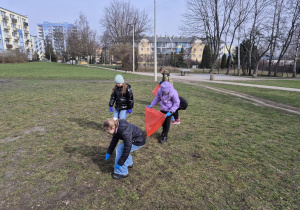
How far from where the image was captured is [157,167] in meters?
3.37

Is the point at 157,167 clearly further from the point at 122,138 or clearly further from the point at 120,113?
the point at 120,113

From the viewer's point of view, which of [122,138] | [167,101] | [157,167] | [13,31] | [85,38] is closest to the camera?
[122,138]

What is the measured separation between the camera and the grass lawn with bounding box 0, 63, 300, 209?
102 inches

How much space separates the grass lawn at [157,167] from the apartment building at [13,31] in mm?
70913

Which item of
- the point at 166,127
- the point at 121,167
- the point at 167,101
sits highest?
the point at 167,101

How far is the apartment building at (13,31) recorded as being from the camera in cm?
6681

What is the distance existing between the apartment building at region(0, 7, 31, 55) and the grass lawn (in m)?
70.9

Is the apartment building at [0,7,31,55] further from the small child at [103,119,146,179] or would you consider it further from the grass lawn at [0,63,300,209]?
the small child at [103,119,146,179]

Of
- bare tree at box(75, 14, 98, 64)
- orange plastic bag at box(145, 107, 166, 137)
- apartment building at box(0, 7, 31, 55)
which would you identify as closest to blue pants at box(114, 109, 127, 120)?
orange plastic bag at box(145, 107, 166, 137)

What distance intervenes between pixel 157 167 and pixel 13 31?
91.7 metres

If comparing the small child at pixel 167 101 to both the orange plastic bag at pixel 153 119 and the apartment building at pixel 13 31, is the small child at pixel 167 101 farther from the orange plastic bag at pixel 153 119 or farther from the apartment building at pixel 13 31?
the apartment building at pixel 13 31

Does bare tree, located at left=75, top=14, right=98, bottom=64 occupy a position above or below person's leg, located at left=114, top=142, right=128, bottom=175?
above

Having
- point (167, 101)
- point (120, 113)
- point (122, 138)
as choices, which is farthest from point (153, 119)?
point (122, 138)

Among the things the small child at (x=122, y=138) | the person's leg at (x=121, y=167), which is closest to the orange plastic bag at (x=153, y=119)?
the small child at (x=122, y=138)
